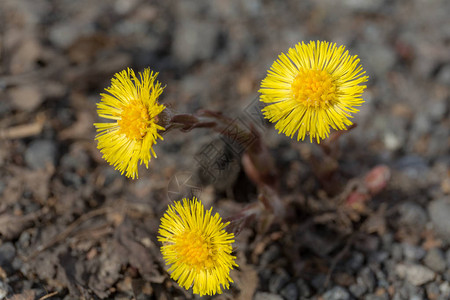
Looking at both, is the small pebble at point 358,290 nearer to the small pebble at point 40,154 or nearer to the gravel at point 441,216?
the gravel at point 441,216

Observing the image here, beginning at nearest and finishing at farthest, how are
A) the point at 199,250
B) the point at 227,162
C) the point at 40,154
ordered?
1. the point at 199,250
2. the point at 227,162
3. the point at 40,154

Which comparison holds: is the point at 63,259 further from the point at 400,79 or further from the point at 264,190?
the point at 400,79

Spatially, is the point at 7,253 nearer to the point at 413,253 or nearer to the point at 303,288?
the point at 303,288

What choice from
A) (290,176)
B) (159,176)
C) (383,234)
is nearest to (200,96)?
(159,176)

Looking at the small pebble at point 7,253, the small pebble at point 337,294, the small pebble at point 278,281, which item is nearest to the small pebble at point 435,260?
the small pebble at point 337,294

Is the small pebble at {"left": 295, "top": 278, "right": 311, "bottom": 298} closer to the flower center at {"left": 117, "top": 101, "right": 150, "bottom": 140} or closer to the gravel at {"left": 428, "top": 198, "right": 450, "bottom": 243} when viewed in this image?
the gravel at {"left": 428, "top": 198, "right": 450, "bottom": 243}

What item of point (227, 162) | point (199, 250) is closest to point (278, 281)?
point (199, 250)
